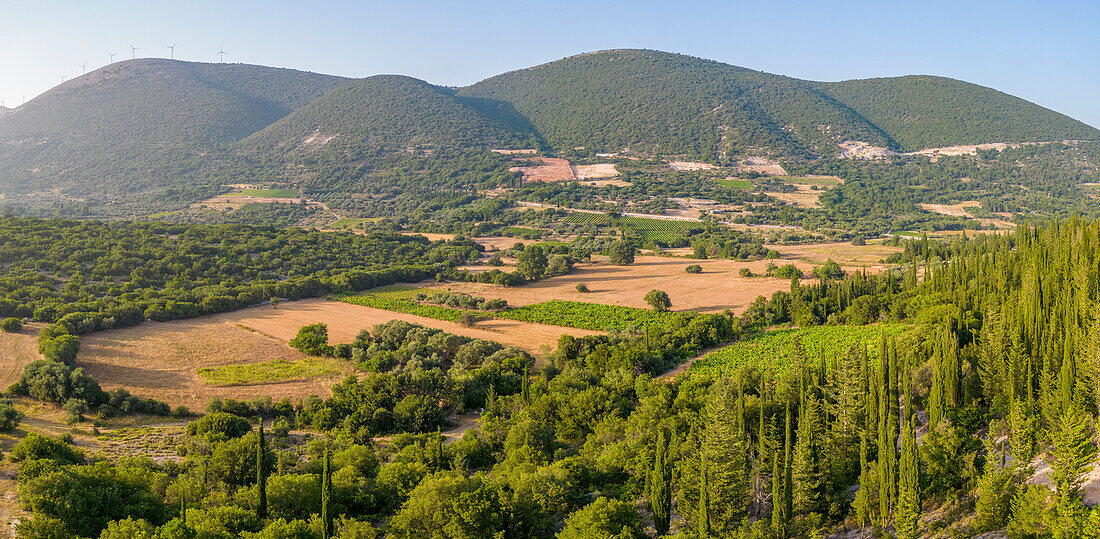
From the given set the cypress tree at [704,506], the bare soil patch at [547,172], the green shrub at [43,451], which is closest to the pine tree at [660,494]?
the cypress tree at [704,506]

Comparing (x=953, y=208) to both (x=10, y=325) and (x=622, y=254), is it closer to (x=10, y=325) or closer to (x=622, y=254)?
(x=622, y=254)

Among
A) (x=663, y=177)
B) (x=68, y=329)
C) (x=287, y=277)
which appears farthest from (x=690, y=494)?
(x=663, y=177)

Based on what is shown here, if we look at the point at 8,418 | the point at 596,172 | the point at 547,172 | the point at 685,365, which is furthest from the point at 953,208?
the point at 8,418

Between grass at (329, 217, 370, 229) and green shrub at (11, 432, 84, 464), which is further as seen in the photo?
grass at (329, 217, 370, 229)

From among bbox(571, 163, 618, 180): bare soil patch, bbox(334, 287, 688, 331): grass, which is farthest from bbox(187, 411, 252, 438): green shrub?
bbox(571, 163, 618, 180): bare soil patch

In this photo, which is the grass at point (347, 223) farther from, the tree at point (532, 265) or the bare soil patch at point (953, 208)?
the bare soil patch at point (953, 208)

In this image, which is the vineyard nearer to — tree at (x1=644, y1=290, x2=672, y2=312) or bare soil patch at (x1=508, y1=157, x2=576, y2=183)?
tree at (x1=644, y1=290, x2=672, y2=312)
